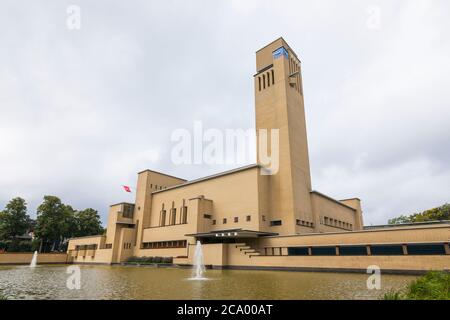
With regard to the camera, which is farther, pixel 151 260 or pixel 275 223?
pixel 151 260

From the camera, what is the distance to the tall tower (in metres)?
38.5

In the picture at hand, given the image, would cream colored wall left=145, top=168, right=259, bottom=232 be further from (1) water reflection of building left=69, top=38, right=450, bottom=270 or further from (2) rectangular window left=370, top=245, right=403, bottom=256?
(2) rectangular window left=370, top=245, right=403, bottom=256

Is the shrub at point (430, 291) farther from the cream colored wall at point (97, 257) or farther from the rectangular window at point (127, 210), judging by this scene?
the rectangular window at point (127, 210)

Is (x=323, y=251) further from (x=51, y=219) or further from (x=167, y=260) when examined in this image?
(x=51, y=219)

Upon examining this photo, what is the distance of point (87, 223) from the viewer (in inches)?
2795

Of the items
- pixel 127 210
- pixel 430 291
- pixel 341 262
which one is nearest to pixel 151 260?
pixel 127 210

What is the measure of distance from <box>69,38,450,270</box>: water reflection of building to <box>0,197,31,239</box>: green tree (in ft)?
36.7

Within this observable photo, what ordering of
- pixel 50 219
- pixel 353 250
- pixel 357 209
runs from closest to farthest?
1. pixel 353 250
2. pixel 50 219
3. pixel 357 209

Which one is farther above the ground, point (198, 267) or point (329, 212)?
point (329, 212)

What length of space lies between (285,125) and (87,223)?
5702 cm

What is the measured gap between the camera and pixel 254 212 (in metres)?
37.9

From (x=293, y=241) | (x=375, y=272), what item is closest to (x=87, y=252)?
(x=293, y=241)
